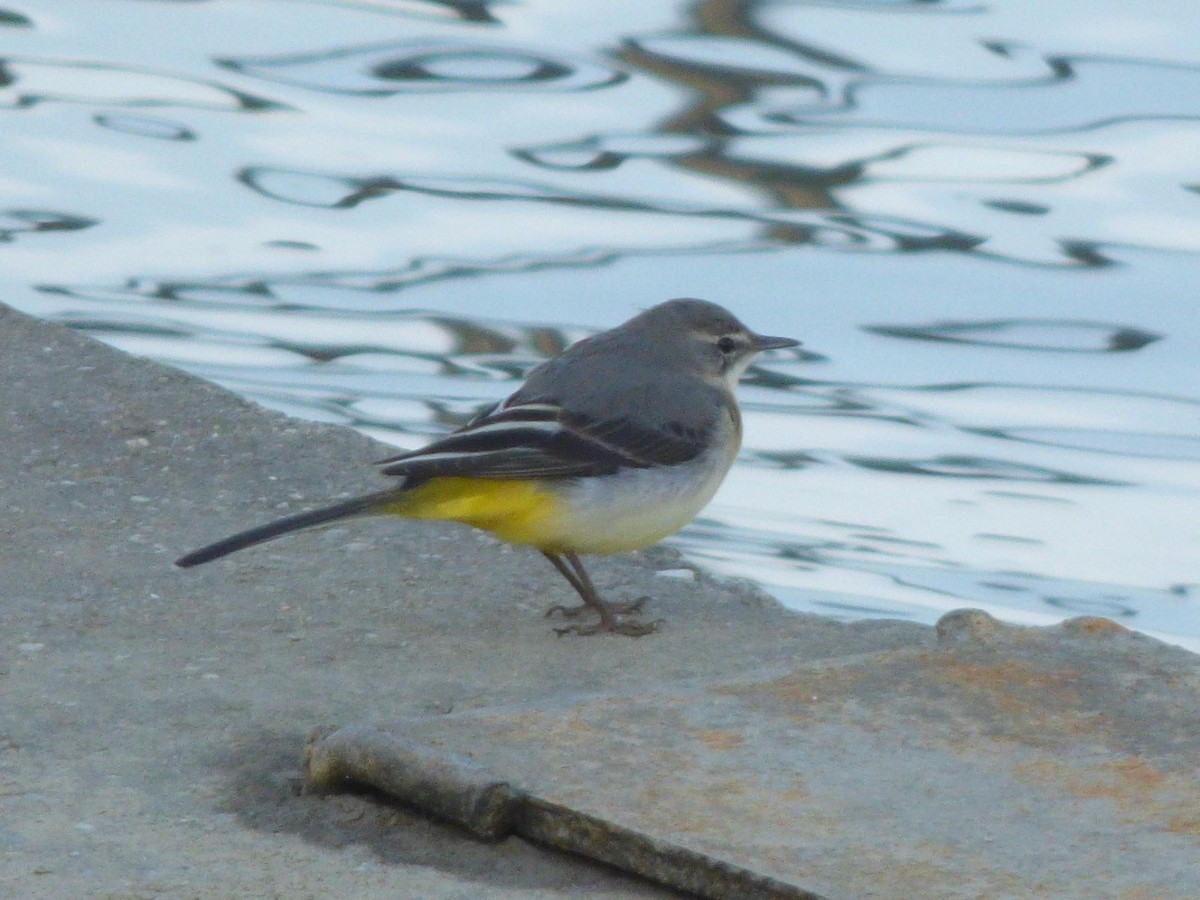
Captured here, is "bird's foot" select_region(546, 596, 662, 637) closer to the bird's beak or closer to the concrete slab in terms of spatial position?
the concrete slab

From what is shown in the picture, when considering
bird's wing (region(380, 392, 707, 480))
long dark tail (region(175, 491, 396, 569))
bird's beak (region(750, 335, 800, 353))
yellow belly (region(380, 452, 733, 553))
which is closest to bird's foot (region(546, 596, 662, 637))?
yellow belly (region(380, 452, 733, 553))

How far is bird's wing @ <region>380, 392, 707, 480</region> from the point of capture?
4656 millimetres

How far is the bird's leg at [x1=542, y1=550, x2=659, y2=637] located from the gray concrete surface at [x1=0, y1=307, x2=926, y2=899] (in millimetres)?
53

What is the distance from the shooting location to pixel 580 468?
4863 millimetres

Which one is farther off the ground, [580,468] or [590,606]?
[580,468]

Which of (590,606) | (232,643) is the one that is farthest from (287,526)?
(590,606)

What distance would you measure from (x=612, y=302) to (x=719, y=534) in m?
1.84

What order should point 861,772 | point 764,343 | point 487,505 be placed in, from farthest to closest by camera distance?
1. point 764,343
2. point 487,505
3. point 861,772

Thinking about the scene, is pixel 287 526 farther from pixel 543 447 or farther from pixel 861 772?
pixel 861 772

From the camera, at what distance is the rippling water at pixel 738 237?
680 centimetres

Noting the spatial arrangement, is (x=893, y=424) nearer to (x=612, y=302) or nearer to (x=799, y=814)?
(x=612, y=302)

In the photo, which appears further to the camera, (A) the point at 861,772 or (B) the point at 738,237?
(B) the point at 738,237

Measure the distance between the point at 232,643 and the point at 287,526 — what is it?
28 cm

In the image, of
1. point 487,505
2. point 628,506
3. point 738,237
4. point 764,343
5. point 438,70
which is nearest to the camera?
point 487,505
